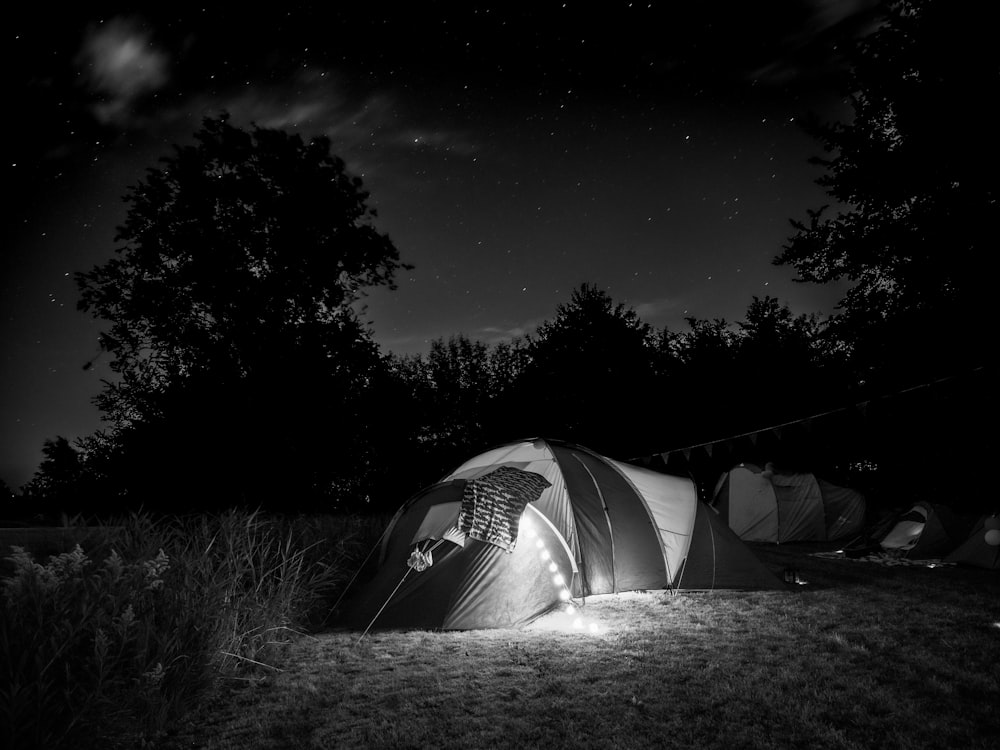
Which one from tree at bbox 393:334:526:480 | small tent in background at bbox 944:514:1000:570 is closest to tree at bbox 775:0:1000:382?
small tent in background at bbox 944:514:1000:570

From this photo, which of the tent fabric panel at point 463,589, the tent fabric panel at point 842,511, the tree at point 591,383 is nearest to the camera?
the tent fabric panel at point 463,589

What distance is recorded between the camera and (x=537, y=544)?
22.5 ft

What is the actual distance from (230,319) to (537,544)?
1645cm

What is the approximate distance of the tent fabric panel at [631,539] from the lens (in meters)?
7.60

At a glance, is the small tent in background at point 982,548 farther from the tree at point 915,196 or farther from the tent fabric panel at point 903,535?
the tree at point 915,196

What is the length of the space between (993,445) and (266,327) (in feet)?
68.9

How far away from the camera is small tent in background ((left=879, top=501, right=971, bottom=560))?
33.4ft

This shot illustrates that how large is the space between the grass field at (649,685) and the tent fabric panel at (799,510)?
277 inches

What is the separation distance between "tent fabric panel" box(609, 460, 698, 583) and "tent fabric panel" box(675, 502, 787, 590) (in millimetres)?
131

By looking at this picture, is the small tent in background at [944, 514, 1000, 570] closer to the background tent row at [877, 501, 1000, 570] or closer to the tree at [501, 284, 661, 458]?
the background tent row at [877, 501, 1000, 570]

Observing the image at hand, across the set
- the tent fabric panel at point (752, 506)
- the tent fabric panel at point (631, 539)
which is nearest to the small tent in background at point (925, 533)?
the tent fabric panel at point (752, 506)

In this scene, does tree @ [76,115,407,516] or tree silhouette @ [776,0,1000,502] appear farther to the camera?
tree @ [76,115,407,516]

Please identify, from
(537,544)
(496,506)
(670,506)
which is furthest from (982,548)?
(496,506)

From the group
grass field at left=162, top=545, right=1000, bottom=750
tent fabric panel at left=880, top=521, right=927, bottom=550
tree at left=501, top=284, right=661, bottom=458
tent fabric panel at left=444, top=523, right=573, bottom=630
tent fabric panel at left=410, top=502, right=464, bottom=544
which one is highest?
tree at left=501, top=284, right=661, bottom=458
